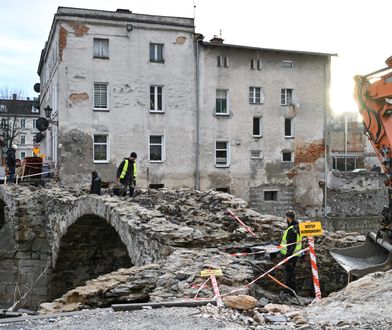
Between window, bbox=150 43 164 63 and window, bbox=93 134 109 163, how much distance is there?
15.1 ft

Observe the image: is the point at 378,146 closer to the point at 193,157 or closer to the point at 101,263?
the point at 101,263

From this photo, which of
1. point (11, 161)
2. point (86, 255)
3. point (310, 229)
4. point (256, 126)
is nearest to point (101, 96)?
point (11, 161)

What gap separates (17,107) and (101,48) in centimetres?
4193

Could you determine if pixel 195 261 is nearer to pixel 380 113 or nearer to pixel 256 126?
pixel 380 113

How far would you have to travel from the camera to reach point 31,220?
1822cm

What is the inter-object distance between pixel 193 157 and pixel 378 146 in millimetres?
18619

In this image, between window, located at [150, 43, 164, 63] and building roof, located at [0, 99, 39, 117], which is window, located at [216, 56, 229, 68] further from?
building roof, located at [0, 99, 39, 117]

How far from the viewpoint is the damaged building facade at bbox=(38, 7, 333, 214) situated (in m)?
24.5

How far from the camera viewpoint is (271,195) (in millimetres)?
28641

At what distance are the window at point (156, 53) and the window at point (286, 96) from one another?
23.2 ft

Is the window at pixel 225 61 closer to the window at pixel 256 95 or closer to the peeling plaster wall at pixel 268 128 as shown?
the peeling plaster wall at pixel 268 128

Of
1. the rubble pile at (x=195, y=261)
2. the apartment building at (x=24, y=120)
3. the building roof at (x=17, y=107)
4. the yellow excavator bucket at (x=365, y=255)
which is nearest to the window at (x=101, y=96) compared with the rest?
the rubble pile at (x=195, y=261)

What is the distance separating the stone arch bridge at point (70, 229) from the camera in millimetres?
12359

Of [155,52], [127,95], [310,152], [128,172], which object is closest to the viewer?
[128,172]
